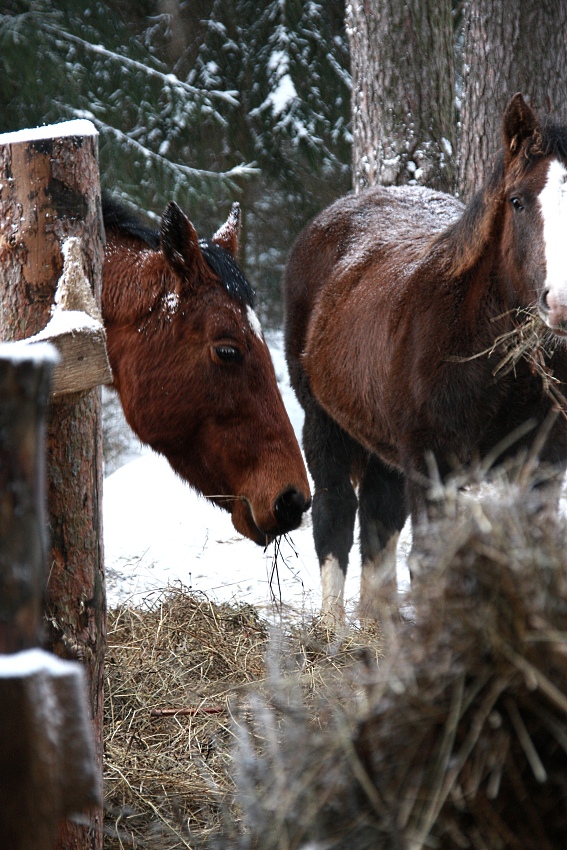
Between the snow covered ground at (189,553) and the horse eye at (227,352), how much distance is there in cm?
190

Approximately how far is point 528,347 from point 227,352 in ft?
3.81

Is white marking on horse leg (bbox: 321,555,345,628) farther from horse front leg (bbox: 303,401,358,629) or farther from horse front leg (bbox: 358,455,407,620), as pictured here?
horse front leg (bbox: 358,455,407,620)

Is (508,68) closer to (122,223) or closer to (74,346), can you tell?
(122,223)

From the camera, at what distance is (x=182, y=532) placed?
6070mm

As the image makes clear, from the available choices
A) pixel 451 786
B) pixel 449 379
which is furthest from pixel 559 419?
pixel 451 786

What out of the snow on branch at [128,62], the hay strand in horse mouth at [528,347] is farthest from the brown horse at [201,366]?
the snow on branch at [128,62]

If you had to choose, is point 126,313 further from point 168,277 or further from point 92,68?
point 92,68

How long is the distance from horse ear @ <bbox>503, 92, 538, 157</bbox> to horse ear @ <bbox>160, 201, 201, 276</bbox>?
1.30 meters

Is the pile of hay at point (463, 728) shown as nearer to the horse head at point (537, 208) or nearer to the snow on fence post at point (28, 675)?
the snow on fence post at point (28, 675)

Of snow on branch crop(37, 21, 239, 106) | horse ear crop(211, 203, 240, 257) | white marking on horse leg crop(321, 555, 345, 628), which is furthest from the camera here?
snow on branch crop(37, 21, 239, 106)

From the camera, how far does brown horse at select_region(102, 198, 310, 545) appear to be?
3.18m

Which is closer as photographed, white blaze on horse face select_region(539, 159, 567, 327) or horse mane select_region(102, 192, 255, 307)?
white blaze on horse face select_region(539, 159, 567, 327)

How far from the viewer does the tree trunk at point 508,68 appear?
19.3 feet

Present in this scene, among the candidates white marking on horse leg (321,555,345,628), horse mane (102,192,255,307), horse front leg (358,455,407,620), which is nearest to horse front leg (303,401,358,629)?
white marking on horse leg (321,555,345,628)
